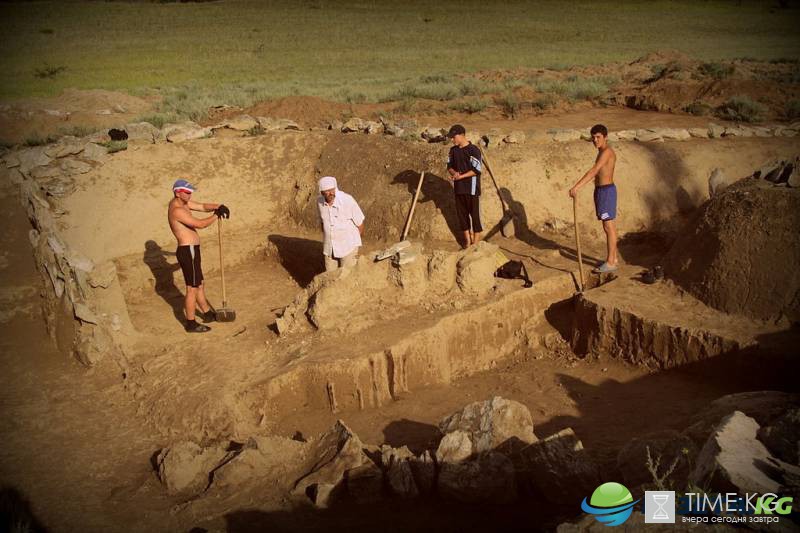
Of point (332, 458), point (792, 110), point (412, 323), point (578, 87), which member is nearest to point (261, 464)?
point (332, 458)

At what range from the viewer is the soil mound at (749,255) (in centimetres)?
874

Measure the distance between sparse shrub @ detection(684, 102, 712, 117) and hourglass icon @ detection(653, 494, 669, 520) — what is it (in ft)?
49.6

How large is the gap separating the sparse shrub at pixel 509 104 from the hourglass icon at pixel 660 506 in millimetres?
15319

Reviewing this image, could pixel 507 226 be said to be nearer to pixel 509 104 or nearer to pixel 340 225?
pixel 340 225

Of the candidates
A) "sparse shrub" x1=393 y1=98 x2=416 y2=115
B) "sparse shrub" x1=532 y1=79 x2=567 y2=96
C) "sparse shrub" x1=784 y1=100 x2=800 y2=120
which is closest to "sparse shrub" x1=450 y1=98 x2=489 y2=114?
"sparse shrub" x1=393 y1=98 x2=416 y2=115

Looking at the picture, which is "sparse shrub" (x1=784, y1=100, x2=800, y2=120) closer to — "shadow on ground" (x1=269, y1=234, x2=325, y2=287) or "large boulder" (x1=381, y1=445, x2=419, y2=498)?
"shadow on ground" (x1=269, y1=234, x2=325, y2=287)

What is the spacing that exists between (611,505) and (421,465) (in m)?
1.88

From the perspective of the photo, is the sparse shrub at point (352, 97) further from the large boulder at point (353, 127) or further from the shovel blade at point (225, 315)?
the shovel blade at point (225, 315)

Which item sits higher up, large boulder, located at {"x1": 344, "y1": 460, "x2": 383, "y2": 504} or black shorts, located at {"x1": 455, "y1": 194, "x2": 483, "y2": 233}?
black shorts, located at {"x1": 455, "y1": 194, "x2": 483, "y2": 233}

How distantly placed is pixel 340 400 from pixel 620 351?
12.2 ft

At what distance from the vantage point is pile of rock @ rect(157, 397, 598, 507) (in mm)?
6051

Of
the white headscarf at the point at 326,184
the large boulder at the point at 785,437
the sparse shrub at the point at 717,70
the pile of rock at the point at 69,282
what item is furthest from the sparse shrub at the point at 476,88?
the large boulder at the point at 785,437

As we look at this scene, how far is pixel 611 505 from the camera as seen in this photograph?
4.89 metres

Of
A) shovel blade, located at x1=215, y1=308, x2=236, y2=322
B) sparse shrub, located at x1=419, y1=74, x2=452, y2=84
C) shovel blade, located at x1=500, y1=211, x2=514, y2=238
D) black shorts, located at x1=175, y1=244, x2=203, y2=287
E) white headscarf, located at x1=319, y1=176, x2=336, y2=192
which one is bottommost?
shovel blade, located at x1=215, y1=308, x2=236, y2=322
